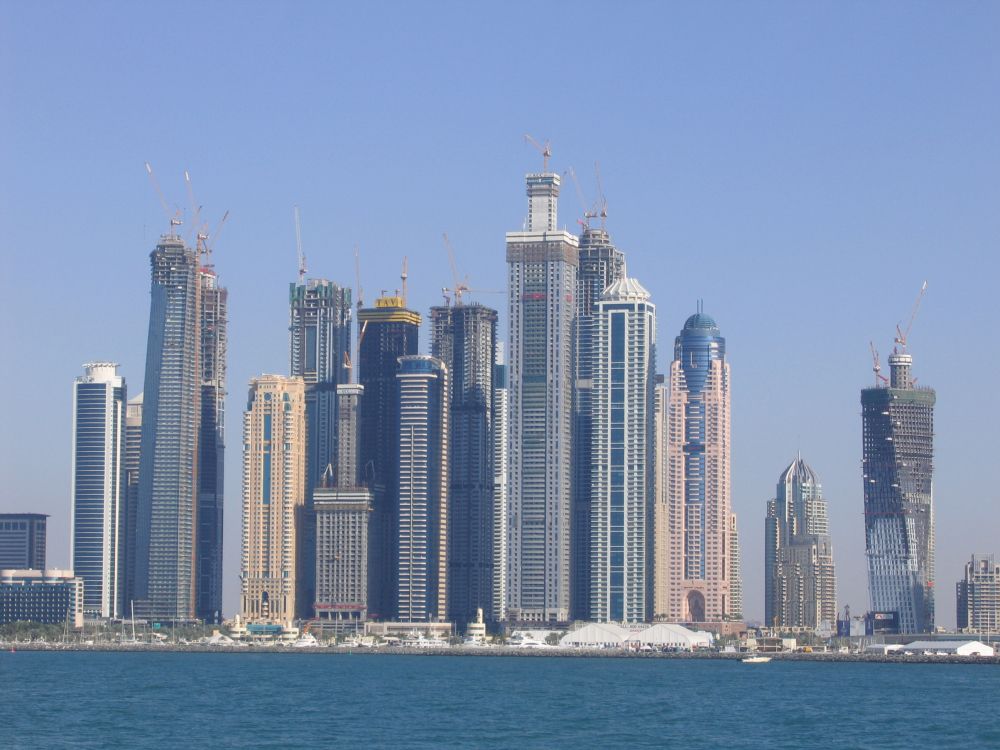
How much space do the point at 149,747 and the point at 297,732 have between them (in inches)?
553

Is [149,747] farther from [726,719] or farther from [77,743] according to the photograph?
[726,719]

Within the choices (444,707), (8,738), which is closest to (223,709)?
(444,707)

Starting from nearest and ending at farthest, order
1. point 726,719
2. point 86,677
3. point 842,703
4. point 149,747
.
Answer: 1. point 149,747
2. point 726,719
3. point 842,703
4. point 86,677

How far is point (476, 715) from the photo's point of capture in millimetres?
139500

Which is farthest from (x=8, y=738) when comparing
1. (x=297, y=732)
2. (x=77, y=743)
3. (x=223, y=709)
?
(x=223, y=709)

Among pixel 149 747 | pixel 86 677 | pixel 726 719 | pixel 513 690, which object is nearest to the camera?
pixel 149 747

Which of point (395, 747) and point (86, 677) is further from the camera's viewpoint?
point (86, 677)

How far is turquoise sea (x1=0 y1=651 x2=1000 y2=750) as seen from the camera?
119 m

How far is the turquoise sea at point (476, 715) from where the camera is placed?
389ft

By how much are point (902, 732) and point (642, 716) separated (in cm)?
2003

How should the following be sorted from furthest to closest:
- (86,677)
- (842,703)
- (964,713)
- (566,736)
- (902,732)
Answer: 1. (86,677)
2. (842,703)
3. (964,713)
4. (902,732)
5. (566,736)

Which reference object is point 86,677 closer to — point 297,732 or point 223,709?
point 223,709

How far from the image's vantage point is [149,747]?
11056 centimetres

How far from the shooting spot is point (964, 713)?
498 feet
